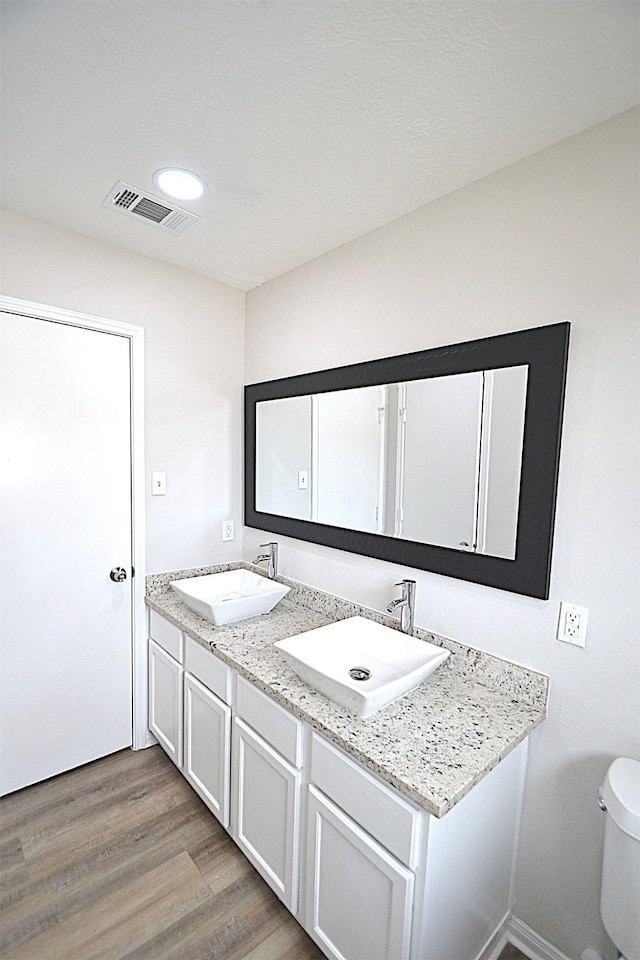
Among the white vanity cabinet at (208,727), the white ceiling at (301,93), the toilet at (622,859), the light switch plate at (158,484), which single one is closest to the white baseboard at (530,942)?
the toilet at (622,859)

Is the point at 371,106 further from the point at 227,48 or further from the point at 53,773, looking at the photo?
the point at 53,773

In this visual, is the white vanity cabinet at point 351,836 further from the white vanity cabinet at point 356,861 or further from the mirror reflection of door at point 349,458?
the mirror reflection of door at point 349,458

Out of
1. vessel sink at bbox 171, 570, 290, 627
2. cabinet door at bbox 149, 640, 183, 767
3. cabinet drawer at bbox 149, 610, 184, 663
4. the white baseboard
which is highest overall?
vessel sink at bbox 171, 570, 290, 627

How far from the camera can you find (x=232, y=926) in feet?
4.79

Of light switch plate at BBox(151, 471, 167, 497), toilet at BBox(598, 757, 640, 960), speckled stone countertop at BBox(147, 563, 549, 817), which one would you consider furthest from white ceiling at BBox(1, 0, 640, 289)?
toilet at BBox(598, 757, 640, 960)

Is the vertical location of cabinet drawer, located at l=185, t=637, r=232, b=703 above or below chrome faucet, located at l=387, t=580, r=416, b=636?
below

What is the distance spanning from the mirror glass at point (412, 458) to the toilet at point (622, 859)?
0.63m

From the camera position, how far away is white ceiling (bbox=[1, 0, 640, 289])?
3.22ft

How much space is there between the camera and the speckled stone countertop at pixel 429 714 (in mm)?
1064

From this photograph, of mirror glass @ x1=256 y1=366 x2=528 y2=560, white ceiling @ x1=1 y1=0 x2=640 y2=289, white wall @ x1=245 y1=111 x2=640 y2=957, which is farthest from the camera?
mirror glass @ x1=256 y1=366 x2=528 y2=560

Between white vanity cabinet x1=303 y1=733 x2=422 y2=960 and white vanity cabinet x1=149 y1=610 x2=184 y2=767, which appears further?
white vanity cabinet x1=149 y1=610 x2=184 y2=767

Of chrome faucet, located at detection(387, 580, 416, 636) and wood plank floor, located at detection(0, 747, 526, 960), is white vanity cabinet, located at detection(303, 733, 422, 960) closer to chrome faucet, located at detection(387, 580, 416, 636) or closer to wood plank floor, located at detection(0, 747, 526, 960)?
wood plank floor, located at detection(0, 747, 526, 960)

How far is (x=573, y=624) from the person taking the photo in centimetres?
130

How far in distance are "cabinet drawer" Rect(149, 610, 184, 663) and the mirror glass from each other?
0.77 metres
